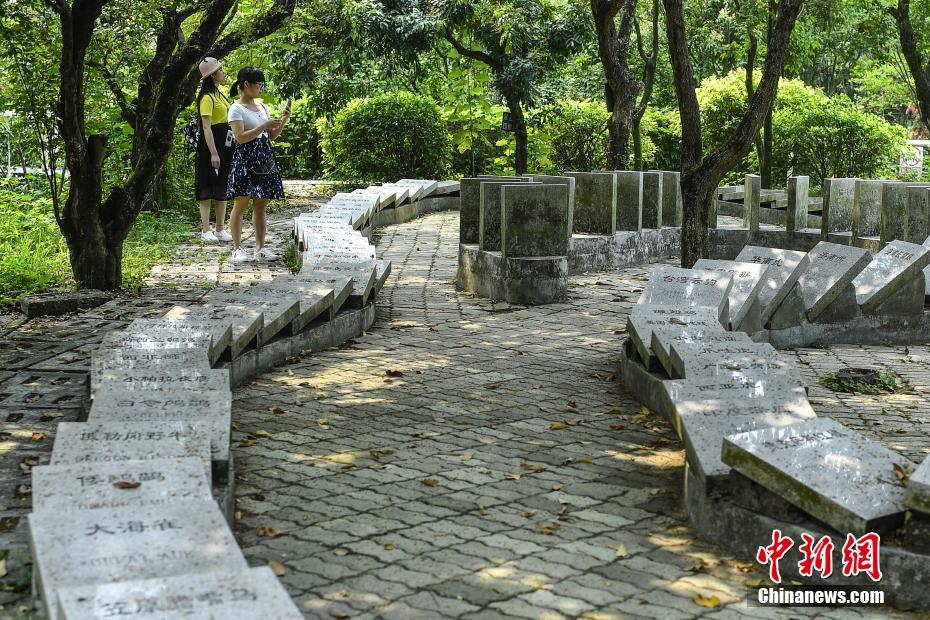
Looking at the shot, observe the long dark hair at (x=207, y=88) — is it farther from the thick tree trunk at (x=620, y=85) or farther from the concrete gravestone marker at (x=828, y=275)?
the concrete gravestone marker at (x=828, y=275)

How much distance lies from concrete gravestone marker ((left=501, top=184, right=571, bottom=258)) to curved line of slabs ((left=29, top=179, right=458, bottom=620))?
2365 mm

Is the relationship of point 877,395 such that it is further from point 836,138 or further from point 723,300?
point 836,138

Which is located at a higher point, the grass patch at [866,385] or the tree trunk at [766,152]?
the tree trunk at [766,152]

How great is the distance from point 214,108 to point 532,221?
362 cm

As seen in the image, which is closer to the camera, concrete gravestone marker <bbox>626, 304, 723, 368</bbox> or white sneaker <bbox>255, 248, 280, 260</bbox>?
concrete gravestone marker <bbox>626, 304, 723, 368</bbox>

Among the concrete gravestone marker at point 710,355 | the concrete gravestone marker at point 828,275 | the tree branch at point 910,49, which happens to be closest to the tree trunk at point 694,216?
the concrete gravestone marker at point 828,275

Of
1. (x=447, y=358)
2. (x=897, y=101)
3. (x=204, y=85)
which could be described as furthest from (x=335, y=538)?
(x=897, y=101)

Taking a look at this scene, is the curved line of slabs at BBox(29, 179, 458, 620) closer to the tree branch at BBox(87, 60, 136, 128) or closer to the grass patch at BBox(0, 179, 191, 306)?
the grass patch at BBox(0, 179, 191, 306)

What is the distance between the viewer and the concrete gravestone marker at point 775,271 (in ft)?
26.3

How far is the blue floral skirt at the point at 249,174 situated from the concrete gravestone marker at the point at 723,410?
5.88 m

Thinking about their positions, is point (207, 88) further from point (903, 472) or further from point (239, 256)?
point (903, 472)

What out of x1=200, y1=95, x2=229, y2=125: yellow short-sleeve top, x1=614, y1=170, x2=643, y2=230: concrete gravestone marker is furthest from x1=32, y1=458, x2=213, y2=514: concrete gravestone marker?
x1=614, y1=170, x2=643, y2=230: concrete gravestone marker

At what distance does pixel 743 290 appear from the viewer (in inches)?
300

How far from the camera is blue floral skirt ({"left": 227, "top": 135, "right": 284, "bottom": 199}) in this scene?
10312mm
